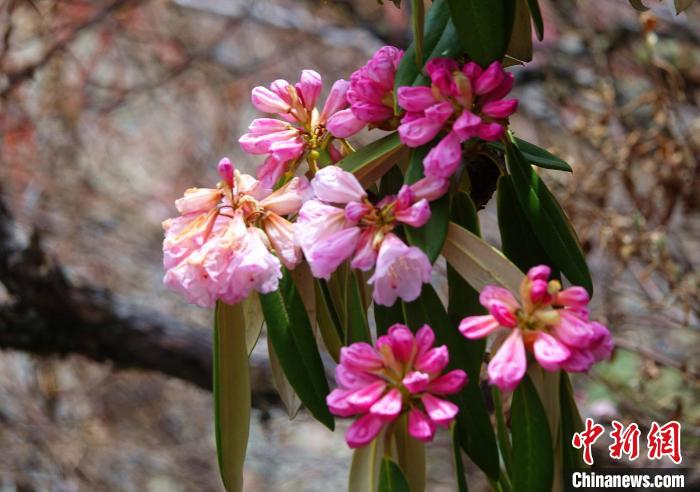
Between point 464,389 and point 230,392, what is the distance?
0.69ft

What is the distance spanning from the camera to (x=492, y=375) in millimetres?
707

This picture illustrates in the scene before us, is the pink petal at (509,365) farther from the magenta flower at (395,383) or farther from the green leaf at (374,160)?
the green leaf at (374,160)

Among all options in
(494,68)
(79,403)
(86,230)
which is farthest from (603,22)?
(494,68)

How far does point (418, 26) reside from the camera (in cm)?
82

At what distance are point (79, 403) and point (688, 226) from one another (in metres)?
2.05

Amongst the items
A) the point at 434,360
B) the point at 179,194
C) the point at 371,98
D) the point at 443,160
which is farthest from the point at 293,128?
the point at 179,194

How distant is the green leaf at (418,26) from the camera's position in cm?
81

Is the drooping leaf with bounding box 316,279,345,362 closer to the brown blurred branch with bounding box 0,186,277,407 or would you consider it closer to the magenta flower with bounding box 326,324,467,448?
the magenta flower with bounding box 326,324,467,448

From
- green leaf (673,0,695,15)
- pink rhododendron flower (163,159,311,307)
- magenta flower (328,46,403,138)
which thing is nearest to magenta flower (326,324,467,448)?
pink rhododendron flower (163,159,311,307)

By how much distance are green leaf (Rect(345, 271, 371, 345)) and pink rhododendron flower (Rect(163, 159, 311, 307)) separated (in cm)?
5

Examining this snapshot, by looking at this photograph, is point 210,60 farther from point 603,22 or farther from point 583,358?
point 583,358

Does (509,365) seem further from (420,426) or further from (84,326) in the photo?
(84,326)

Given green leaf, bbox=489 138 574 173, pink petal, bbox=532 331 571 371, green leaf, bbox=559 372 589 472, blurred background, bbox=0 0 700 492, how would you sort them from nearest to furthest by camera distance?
pink petal, bbox=532 331 571 371 < green leaf, bbox=559 372 589 472 < green leaf, bbox=489 138 574 173 < blurred background, bbox=0 0 700 492

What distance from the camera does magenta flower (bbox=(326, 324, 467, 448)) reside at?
73 centimetres
